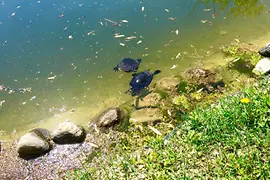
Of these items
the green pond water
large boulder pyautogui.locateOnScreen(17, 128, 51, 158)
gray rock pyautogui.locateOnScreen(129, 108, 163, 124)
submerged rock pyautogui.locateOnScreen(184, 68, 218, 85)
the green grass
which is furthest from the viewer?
the green pond water

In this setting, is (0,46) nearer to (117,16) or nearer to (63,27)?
(63,27)

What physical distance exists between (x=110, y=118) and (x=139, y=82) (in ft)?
3.52

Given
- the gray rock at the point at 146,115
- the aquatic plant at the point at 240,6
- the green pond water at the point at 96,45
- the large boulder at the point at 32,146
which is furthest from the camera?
the aquatic plant at the point at 240,6

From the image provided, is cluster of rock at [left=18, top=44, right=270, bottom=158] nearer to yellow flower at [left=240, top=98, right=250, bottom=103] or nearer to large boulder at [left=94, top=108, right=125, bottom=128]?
large boulder at [left=94, top=108, right=125, bottom=128]

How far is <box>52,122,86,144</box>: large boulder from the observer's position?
482 centimetres

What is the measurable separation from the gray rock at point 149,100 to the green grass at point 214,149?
1.49 metres

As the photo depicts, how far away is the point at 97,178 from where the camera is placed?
3.59m

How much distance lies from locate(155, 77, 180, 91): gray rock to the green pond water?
0.28 m

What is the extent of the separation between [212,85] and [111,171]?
2757mm

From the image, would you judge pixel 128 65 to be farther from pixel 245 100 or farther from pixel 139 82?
pixel 245 100

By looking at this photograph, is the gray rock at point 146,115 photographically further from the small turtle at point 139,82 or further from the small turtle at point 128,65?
the small turtle at point 128,65

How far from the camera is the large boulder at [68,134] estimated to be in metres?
4.82

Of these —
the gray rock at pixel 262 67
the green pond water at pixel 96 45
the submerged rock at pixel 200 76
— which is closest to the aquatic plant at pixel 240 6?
the green pond water at pixel 96 45

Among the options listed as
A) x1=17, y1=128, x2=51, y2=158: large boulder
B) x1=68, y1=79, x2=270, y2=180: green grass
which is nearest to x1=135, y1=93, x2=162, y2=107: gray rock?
x1=68, y1=79, x2=270, y2=180: green grass
